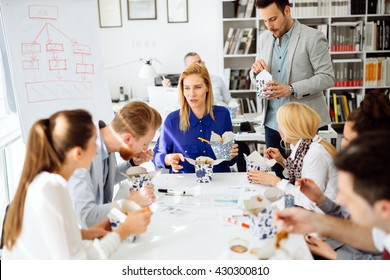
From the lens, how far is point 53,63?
8.00ft

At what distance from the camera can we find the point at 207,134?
242 centimetres

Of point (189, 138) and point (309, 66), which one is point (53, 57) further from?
point (309, 66)

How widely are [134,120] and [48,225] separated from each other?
70cm

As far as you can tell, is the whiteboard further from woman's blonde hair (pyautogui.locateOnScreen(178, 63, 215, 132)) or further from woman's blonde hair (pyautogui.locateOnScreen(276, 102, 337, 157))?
woman's blonde hair (pyautogui.locateOnScreen(276, 102, 337, 157))

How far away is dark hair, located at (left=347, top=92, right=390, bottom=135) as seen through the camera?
1.64 m

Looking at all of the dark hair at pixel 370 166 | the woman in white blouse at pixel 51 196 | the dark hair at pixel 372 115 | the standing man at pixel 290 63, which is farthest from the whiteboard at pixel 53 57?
the dark hair at pixel 370 166

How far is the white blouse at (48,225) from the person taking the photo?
47.2 inches

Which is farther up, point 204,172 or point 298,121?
point 298,121

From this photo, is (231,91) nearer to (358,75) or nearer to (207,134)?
(358,75)

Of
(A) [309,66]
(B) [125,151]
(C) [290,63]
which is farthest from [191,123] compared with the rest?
(A) [309,66]

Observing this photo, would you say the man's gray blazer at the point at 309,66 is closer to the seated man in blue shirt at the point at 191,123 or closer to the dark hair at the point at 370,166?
the seated man in blue shirt at the point at 191,123

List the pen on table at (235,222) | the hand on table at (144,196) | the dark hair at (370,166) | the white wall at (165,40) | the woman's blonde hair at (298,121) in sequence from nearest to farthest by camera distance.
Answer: the dark hair at (370,166) < the pen on table at (235,222) < the hand on table at (144,196) < the woman's blonde hair at (298,121) < the white wall at (165,40)

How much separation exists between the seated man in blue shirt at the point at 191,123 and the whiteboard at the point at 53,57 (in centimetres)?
47

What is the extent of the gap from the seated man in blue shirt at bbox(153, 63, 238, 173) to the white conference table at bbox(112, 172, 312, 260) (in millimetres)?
388
